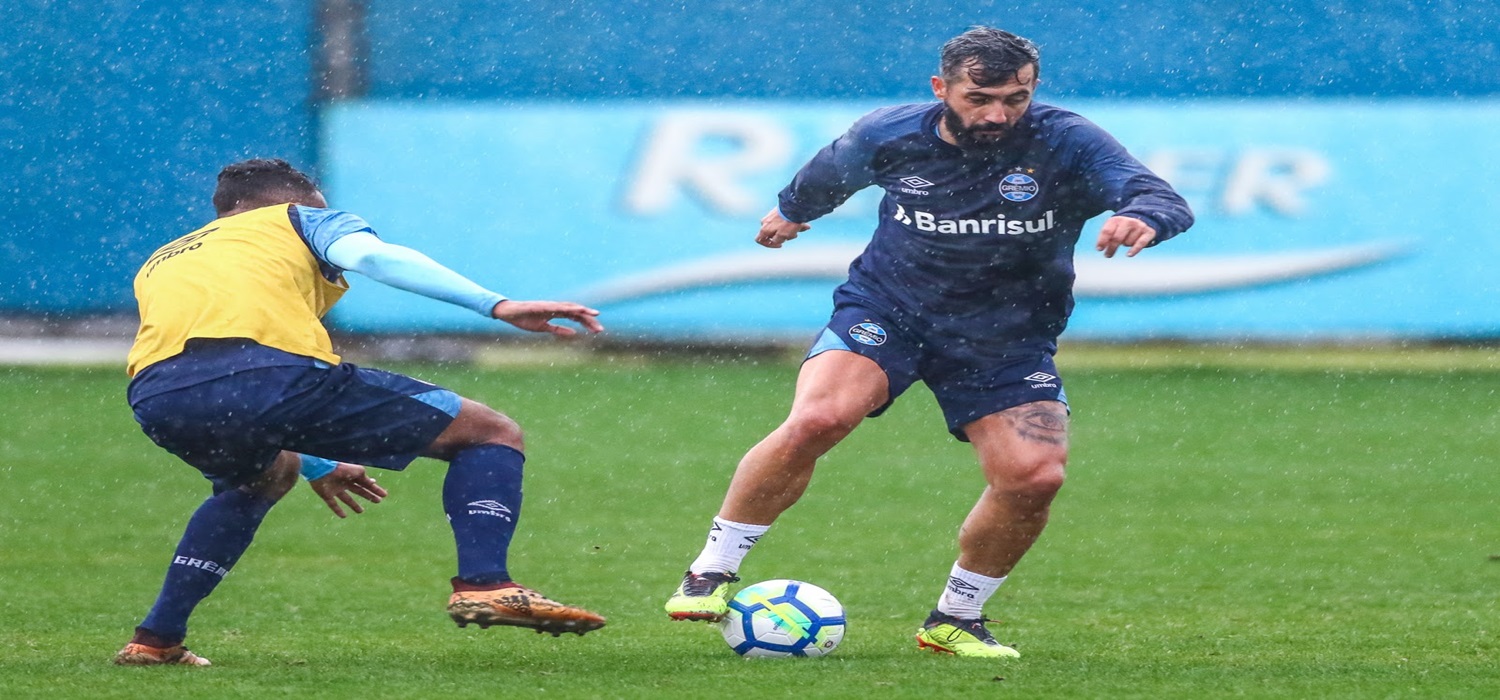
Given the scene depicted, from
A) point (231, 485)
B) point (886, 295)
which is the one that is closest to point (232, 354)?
point (231, 485)

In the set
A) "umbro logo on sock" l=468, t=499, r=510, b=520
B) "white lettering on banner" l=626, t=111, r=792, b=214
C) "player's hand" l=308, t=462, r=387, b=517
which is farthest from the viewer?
"white lettering on banner" l=626, t=111, r=792, b=214

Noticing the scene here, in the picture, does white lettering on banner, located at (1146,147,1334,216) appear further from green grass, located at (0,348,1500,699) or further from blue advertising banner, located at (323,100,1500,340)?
green grass, located at (0,348,1500,699)

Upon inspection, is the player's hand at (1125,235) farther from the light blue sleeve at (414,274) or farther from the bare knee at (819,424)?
the light blue sleeve at (414,274)

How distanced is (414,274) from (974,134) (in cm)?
168

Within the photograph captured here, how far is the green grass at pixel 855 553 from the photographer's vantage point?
4.98 meters

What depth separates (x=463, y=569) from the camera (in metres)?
4.84

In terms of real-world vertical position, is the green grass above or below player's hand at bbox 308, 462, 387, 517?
below

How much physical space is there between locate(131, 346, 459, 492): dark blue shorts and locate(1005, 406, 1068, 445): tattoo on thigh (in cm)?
158

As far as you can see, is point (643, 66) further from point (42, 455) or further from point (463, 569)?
point (463, 569)

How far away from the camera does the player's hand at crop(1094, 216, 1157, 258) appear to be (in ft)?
16.1

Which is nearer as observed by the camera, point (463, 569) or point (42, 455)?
point (463, 569)

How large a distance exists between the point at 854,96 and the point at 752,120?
2.55 m

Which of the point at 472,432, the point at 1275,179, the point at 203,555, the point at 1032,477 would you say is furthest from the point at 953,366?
the point at 1275,179

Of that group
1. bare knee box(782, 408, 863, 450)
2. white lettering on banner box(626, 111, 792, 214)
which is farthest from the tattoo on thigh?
white lettering on banner box(626, 111, 792, 214)
